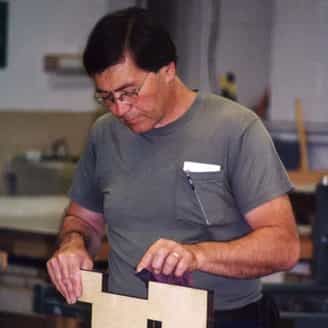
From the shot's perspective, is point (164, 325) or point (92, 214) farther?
point (92, 214)

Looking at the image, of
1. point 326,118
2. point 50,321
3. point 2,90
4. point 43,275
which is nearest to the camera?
point 50,321

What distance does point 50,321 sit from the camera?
2.04 m

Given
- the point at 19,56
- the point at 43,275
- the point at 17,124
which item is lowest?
the point at 43,275

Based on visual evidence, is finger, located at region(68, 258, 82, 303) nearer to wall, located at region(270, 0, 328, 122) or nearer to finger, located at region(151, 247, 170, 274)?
finger, located at region(151, 247, 170, 274)

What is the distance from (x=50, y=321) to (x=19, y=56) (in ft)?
13.4

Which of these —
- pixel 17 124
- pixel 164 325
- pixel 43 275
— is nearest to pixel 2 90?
pixel 17 124

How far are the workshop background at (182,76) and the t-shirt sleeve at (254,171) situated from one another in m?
2.98

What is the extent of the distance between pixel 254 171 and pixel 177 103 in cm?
26

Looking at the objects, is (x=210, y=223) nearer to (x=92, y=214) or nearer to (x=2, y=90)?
(x=92, y=214)

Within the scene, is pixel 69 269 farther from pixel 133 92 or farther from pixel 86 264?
pixel 133 92

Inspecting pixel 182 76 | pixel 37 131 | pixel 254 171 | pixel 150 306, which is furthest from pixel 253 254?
pixel 182 76

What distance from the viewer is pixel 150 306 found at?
1746mm

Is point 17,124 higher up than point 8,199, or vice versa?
point 17,124

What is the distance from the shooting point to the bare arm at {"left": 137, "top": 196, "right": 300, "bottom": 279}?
179 centimetres
